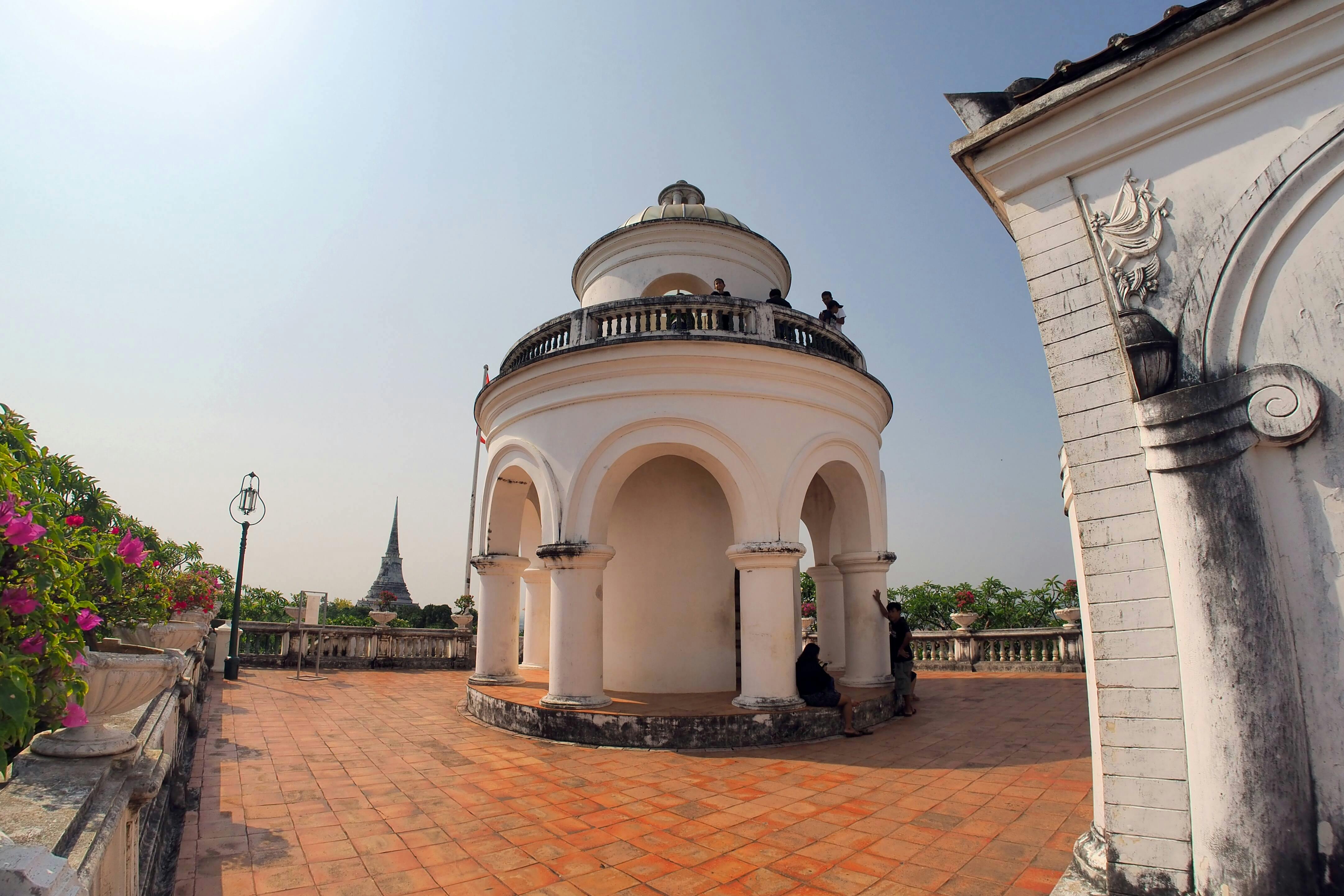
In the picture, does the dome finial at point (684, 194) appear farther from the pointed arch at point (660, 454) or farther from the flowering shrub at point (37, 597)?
the flowering shrub at point (37, 597)

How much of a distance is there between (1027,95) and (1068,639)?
45.0 ft

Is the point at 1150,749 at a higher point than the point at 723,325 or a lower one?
lower

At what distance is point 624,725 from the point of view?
773 centimetres

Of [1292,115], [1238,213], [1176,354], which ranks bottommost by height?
[1176,354]

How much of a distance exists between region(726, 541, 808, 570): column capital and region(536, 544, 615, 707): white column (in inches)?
68.1

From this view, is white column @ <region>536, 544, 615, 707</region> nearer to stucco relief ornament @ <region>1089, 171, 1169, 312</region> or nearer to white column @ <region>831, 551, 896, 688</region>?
white column @ <region>831, 551, 896, 688</region>

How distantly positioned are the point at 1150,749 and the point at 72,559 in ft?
16.8

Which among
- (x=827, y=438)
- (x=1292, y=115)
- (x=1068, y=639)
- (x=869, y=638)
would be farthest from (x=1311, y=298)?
(x=1068, y=639)

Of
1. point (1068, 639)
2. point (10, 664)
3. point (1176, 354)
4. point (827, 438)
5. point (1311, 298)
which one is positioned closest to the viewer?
point (10, 664)

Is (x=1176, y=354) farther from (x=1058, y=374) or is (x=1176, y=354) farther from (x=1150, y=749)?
(x=1150, y=749)

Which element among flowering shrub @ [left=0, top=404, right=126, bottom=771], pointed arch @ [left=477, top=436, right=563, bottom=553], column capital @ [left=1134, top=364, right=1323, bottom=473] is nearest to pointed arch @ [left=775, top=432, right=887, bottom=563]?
pointed arch @ [left=477, top=436, right=563, bottom=553]

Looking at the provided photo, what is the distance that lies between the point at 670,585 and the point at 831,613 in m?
3.73

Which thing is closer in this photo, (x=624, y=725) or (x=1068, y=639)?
(x=624, y=725)

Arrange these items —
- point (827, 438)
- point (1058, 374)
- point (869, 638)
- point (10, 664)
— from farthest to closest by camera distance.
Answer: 1. point (869, 638)
2. point (827, 438)
3. point (1058, 374)
4. point (10, 664)
